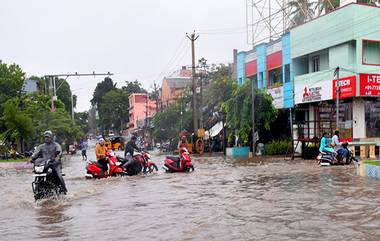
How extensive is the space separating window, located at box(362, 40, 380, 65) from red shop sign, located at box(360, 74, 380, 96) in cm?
97

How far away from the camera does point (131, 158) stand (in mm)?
16844

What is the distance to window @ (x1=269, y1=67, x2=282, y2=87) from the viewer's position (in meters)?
33.1

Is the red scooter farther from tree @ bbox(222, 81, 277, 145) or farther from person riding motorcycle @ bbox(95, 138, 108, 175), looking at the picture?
tree @ bbox(222, 81, 277, 145)

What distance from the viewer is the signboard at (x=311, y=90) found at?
2662cm

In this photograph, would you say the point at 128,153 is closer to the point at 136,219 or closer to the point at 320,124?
the point at 136,219

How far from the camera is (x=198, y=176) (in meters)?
16.2

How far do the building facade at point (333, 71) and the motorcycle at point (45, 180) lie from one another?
17437 millimetres

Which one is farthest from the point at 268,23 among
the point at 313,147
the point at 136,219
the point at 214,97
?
the point at 136,219

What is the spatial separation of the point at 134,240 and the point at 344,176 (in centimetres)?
949

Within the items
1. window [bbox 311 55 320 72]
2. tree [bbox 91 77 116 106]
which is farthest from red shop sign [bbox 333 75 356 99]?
tree [bbox 91 77 116 106]

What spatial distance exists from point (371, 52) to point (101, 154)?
1703cm

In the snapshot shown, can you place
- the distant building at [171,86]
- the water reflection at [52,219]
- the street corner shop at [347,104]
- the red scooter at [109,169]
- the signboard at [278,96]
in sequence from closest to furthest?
the water reflection at [52,219] < the red scooter at [109,169] < the street corner shop at [347,104] < the signboard at [278,96] < the distant building at [171,86]

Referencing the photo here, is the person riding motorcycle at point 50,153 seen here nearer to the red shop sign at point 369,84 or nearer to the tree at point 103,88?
the red shop sign at point 369,84

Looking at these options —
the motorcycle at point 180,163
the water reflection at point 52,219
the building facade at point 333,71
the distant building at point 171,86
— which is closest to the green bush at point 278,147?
the building facade at point 333,71
